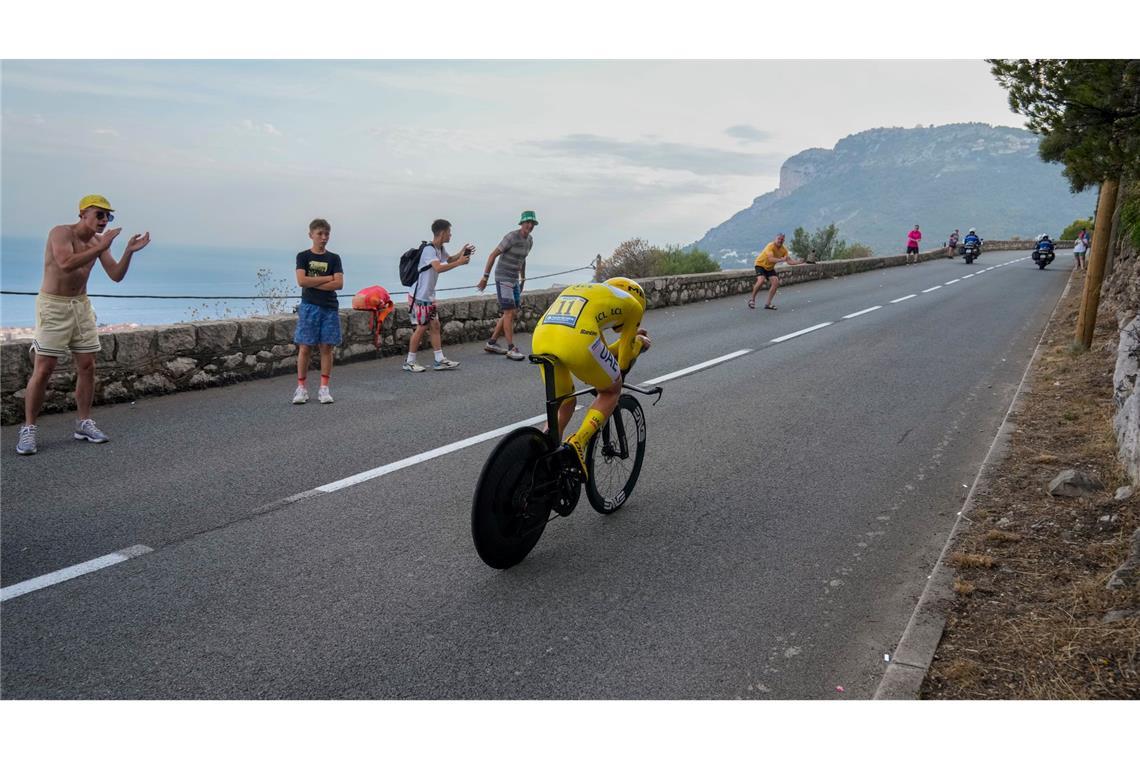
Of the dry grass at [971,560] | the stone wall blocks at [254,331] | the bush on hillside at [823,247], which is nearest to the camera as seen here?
the dry grass at [971,560]

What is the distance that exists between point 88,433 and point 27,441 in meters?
0.47

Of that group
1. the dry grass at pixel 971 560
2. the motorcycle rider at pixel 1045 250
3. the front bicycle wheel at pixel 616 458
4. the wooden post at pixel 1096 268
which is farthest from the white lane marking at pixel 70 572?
the motorcycle rider at pixel 1045 250

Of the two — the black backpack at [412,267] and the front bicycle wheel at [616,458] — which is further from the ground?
the black backpack at [412,267]

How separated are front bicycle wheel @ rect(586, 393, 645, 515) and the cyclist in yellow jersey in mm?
231

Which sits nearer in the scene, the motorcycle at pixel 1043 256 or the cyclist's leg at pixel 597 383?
the cyclist's leg at pixel 597 383

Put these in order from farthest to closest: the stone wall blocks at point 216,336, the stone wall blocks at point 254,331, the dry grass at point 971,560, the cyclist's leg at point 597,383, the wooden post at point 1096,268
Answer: the wooden post at point 1096,268
the stone wall blocks at point 254,331
the stone wall blocks at point 216,336
the cyclist's leg at point 597,383
the dry grass at point 971,560

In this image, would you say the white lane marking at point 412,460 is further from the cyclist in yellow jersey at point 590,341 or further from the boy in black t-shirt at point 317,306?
the boy in black t-shirt at point 317,306

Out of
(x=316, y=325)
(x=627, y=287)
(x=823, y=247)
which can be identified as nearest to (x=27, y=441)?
(x=316, y=325)

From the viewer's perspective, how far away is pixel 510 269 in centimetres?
1210

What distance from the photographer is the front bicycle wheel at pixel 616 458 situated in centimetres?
540

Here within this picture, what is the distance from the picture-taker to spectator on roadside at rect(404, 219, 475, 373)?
35.5ft

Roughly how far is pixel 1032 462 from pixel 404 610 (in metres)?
5.05

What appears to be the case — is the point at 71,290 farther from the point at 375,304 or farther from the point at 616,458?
the point at 616,458

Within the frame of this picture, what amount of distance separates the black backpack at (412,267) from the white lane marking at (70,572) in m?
6.49
